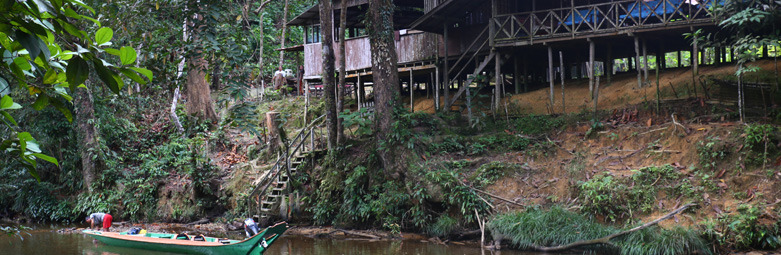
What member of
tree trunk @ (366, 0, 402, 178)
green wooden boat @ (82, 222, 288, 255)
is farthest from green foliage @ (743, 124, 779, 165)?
green wooden boat @ (82, 222, 288, 255)

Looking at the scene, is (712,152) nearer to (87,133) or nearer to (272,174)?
(272,174)

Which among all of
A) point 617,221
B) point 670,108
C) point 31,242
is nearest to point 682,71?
point 670,108

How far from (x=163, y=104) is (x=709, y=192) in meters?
22.5

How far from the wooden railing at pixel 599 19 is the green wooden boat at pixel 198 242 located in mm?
9843

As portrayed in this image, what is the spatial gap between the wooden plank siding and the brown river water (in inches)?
331

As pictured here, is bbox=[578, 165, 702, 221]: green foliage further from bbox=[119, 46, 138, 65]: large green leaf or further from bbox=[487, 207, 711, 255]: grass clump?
bbox=[119, 46, 138, 65]: large green leaf

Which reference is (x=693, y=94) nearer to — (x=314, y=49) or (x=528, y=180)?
(x=528, y=180)

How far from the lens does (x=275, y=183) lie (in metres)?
17.4

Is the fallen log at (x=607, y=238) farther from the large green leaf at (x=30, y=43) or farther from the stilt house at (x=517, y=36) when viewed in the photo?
the large green leaf at (x=30, y=43)

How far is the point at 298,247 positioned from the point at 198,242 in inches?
93.9

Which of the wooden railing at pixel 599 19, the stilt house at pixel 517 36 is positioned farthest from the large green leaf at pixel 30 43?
the wooden railing at pixel 599 19

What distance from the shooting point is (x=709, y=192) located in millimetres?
11617

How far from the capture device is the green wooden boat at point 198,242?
11734 millimetres

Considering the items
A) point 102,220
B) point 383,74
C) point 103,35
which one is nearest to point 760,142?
point 383,74
